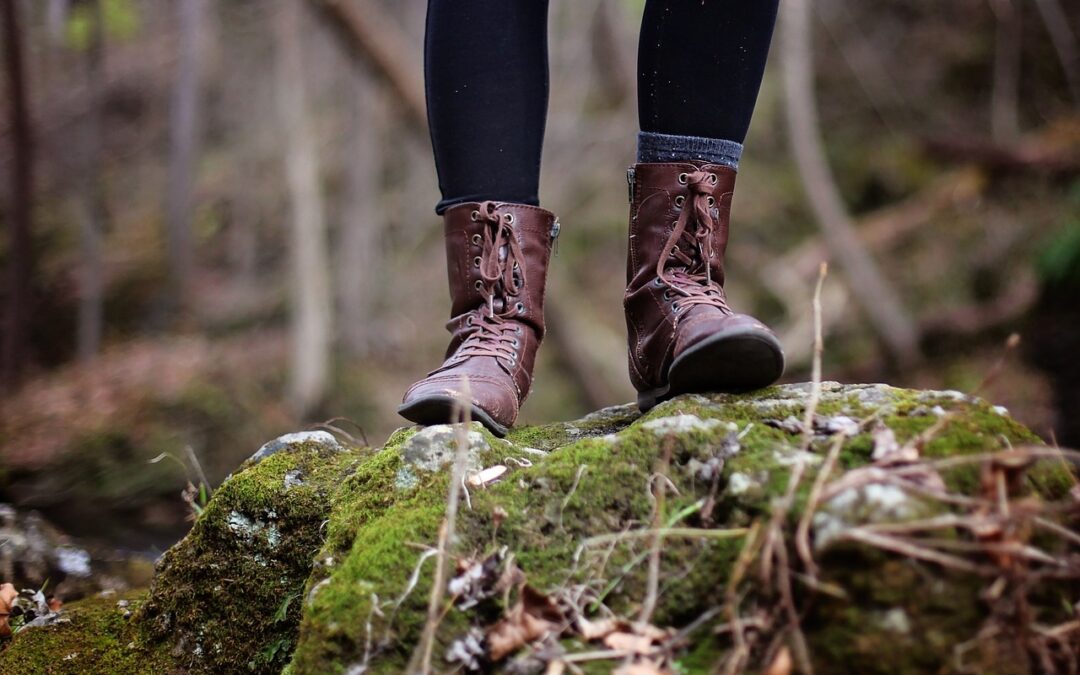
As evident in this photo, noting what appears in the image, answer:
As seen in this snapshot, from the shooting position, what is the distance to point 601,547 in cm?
129

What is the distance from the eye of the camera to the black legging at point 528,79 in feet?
5.51

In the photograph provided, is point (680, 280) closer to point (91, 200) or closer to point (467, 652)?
point (467, 652)

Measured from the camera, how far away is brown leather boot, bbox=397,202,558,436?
70.3 inches

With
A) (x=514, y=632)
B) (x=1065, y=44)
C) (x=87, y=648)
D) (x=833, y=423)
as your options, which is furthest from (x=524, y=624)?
(x=1065, y=44)

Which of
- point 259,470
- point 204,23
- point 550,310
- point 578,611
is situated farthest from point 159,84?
point 578,611

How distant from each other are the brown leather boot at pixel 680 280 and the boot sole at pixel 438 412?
1.39ft

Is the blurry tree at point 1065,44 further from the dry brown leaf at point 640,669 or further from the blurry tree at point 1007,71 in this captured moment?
the dry brown leaf at point 640,669

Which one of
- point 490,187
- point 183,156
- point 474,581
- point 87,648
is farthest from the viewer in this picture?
point 183,156

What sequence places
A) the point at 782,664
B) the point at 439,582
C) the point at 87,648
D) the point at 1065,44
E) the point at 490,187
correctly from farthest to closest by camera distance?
the point at 1065,44, the point at 490,187, the point at 87,648, the point at 439,582, the point at 782,664

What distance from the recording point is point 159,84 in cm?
1221

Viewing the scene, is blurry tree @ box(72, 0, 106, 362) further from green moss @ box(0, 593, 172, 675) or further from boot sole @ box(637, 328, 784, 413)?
boot sole @ box(637, 328, 784, 413)

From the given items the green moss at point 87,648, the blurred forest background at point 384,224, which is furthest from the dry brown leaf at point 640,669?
the blurred forest background at point 384,224

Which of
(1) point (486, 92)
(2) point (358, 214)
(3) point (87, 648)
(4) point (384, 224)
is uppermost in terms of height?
(1) point (486, 92)

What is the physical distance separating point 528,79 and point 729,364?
833 mm
